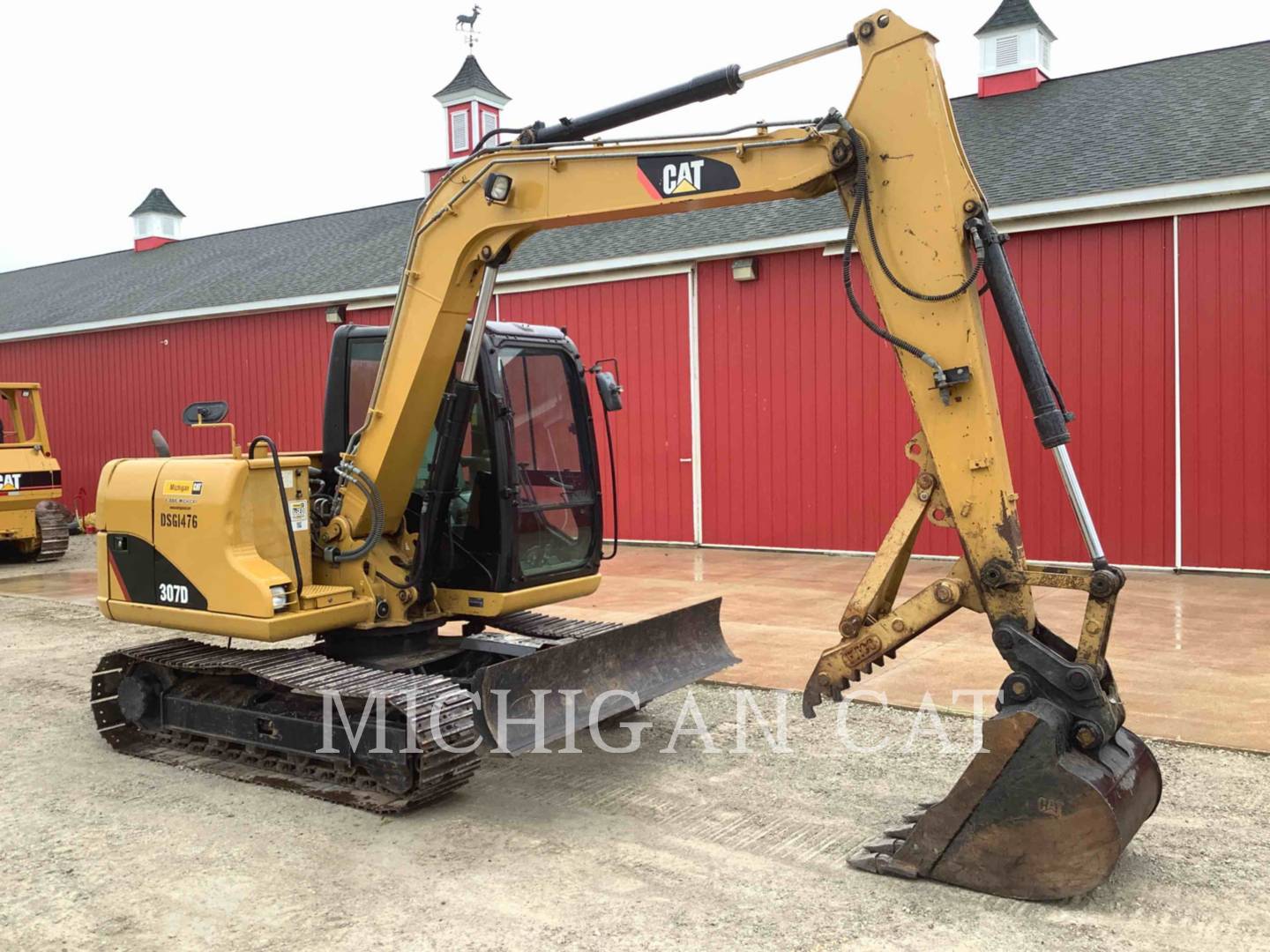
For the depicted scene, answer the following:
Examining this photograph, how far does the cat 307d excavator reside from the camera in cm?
373

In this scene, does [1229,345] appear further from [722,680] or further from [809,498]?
[722,680]

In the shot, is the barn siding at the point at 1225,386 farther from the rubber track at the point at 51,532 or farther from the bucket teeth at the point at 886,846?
the rubber track at the point at 51,532

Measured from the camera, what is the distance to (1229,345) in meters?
9.93

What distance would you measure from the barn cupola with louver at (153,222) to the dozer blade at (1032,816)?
25427 millimetres

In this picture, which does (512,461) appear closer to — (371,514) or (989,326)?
(371,514)

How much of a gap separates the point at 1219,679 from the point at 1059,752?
347 cm

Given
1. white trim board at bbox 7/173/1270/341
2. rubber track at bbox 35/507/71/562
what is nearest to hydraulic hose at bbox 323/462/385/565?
white trim board at bbox 7/173/1270/341

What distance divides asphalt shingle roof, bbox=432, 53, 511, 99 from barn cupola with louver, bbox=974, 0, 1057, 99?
10059 millimetres

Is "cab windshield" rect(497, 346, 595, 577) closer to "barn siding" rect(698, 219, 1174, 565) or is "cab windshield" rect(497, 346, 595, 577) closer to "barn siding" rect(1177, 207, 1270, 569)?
"barn siding" rect(698, 219, 1174, 565)

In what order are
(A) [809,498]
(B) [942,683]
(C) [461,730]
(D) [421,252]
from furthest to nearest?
(A) [809,498]
(B) [942,683]
(D) [421,252]
(C) [461,730]

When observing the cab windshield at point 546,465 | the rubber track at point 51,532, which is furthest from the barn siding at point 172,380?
the cab windshield at point 546,465

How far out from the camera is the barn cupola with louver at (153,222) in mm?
25406

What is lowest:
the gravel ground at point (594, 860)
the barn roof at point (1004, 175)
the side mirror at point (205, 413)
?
the gravel ground at point (594, 860)

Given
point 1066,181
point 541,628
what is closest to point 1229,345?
point 1066,181
